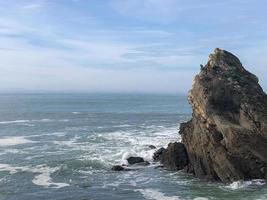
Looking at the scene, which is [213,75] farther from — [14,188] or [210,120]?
[14,188]

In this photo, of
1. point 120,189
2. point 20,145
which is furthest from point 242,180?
point 20,145

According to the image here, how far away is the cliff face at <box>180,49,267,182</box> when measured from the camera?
42875mm

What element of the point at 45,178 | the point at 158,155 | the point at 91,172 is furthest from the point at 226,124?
the point at 45,178

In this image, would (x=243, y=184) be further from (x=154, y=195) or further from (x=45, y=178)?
(x=45, y=178)

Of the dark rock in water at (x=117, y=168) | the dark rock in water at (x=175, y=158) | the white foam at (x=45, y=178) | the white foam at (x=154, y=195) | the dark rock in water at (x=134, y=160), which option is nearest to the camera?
the white foam at (x=154, y=195)

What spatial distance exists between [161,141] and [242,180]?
81.5 feet

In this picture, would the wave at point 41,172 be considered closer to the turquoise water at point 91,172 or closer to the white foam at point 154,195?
the turquoise water at point 91,172

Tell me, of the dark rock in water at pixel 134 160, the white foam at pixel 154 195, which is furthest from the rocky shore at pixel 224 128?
the white foam at pixel 154 195

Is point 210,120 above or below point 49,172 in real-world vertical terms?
above

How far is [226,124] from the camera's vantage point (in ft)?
143

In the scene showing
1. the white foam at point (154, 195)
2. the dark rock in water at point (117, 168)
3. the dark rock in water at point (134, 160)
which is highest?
the dark rock in water at point (134, 160)

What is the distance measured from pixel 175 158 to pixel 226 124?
916cm

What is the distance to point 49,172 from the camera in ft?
165

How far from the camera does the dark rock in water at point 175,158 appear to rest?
166 ft
